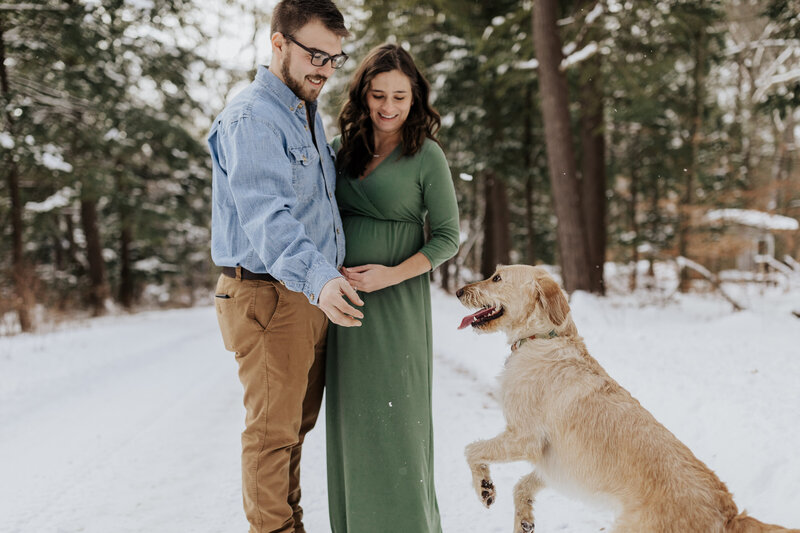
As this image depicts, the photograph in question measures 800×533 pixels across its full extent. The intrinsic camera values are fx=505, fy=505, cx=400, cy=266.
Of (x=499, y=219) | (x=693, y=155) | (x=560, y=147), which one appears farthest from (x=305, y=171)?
(x=693, y=155)

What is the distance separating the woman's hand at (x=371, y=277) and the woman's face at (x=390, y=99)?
29.0 inches

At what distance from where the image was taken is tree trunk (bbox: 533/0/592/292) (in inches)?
338

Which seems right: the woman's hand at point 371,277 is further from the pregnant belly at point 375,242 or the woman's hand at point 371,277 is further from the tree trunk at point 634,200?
the tree trunk at point 634,200

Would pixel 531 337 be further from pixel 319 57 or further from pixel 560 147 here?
pixel 560 147

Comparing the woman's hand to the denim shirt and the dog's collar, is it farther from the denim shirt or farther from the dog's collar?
the dog's collar

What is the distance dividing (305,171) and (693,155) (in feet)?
47.1

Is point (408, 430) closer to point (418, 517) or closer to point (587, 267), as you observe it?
point (418, 517)

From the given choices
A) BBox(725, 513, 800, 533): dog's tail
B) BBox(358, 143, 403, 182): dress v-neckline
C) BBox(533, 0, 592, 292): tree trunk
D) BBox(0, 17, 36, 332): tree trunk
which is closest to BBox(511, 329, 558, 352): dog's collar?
BBox(725, 513, 800, 533): dog's tail

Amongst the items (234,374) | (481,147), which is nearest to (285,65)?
(234,374)

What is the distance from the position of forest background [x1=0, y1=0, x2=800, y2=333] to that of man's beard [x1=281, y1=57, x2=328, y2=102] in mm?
7133

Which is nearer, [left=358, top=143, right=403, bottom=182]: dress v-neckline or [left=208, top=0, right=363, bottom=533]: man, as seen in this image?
[left=208, top=0, right=363, bottom=533]: man

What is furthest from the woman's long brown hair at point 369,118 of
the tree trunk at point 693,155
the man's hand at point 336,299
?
the tree trunk at point 693,155

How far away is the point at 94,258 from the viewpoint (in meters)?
15.7

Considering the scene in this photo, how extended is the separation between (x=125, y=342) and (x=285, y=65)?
8921 mm
